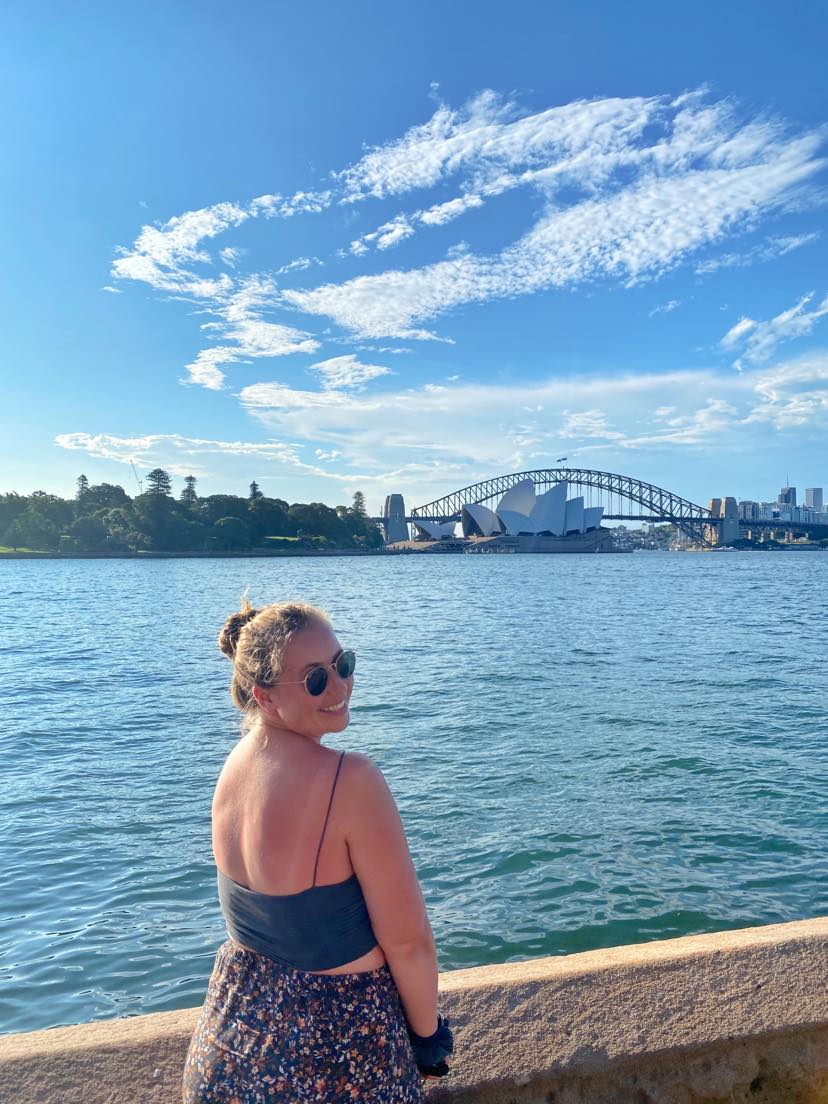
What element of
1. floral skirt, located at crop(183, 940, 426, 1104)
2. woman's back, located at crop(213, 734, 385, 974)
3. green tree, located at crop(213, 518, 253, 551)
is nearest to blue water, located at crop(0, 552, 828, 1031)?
floral skirt, located at crop(183, 940, 426, 1104)

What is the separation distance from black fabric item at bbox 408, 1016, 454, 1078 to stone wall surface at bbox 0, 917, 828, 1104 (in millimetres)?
216

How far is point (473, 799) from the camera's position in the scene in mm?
7469

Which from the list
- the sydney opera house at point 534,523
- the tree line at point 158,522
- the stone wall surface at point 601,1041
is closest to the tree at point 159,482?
the tree line at point 158,522

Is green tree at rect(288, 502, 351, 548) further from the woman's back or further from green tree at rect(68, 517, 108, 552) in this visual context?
the woman's back

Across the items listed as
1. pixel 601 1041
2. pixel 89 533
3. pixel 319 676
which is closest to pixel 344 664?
pixel 319 676

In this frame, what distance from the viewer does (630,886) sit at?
214 inches

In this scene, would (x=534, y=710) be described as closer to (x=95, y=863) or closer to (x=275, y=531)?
(x=95, y=863)

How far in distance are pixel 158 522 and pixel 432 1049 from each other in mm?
101667

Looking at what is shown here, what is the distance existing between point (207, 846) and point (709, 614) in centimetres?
2392

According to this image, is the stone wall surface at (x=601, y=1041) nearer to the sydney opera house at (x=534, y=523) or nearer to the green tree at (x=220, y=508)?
the green tree at (x=220, y=508)

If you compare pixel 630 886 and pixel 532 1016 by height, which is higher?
pixel 532 1016

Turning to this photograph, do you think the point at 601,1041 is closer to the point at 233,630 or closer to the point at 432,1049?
the point at 432,1049

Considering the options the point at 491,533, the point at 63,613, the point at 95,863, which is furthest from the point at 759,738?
the point at 491,533

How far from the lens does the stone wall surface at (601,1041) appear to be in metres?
1.70
